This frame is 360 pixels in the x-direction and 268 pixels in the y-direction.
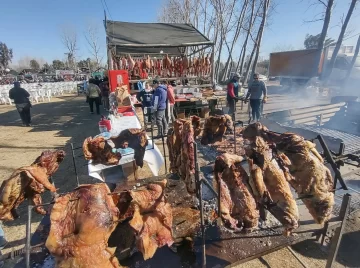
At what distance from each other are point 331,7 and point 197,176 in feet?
69.6

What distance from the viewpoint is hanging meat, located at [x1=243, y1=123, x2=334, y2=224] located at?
2578 mm

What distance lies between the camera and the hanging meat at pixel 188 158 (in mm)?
3229

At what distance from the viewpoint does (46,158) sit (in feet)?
9.45

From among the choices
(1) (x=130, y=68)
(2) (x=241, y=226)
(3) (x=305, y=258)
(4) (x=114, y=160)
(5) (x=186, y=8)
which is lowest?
(3) (x=305, y=258)

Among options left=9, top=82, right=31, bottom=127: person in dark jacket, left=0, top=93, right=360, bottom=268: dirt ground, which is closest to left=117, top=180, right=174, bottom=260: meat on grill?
left=0, top=93, right=360, bottom=268: dirt ground

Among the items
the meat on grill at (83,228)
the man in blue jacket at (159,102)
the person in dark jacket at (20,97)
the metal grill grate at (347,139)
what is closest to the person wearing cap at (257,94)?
the metal grill grate at (347,139)

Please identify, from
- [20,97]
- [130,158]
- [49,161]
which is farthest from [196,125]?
[20,97]

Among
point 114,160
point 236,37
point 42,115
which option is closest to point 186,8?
point 236,37

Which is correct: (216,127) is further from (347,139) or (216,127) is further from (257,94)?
(257,94)

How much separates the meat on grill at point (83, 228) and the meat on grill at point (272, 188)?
1.56m

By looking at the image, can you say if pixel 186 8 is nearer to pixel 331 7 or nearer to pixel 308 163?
pixel 331 7

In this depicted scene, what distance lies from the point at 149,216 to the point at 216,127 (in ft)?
8.10

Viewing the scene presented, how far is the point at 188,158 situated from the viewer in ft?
10.8

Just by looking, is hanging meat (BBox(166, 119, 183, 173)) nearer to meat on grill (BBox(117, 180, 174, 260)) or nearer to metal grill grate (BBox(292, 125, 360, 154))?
meat on grill (BBox(117, 180, 174, 260))
